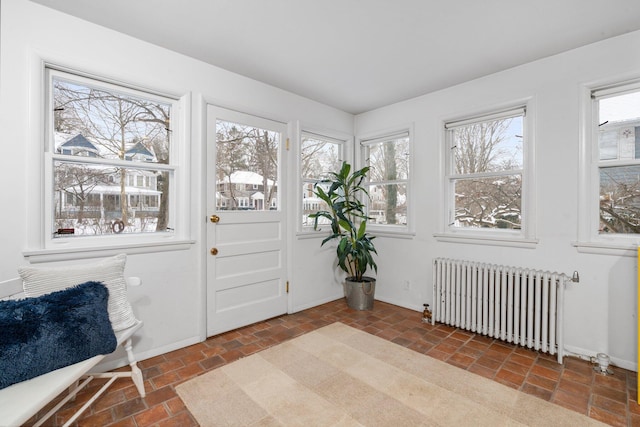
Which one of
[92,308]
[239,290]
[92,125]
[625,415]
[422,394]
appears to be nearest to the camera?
[92,308]

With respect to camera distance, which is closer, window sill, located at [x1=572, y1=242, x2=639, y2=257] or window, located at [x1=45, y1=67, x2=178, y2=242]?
window, located at [x1=45, y1=67, x2=178, y2=242]

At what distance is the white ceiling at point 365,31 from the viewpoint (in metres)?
1.98

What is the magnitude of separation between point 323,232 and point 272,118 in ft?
4.96

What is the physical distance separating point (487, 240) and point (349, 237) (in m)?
1.52

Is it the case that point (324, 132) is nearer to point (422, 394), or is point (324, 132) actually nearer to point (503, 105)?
point (503, 105)

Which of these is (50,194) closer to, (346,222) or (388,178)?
(346,222)

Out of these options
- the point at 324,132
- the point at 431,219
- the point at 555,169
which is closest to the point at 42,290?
the point at 324,132

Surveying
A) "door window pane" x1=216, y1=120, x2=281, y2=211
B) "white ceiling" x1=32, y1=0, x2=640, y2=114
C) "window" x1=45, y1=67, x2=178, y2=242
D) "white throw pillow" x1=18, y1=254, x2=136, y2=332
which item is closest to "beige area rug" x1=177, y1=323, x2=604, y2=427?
"white throw pillow" x1=18, y1=254, x2=136, y2=332

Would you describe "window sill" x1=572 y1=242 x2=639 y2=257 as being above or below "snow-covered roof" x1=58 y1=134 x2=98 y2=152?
below

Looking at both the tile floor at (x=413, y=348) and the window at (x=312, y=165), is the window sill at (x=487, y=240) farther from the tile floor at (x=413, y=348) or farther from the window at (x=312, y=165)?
the window at (x=312, y=165)

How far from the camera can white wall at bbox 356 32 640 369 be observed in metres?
2.31

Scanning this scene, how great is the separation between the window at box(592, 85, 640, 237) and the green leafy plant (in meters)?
2.13

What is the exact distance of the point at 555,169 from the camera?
2594 millimetres

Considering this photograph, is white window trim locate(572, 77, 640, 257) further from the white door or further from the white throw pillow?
the white throw pillow
